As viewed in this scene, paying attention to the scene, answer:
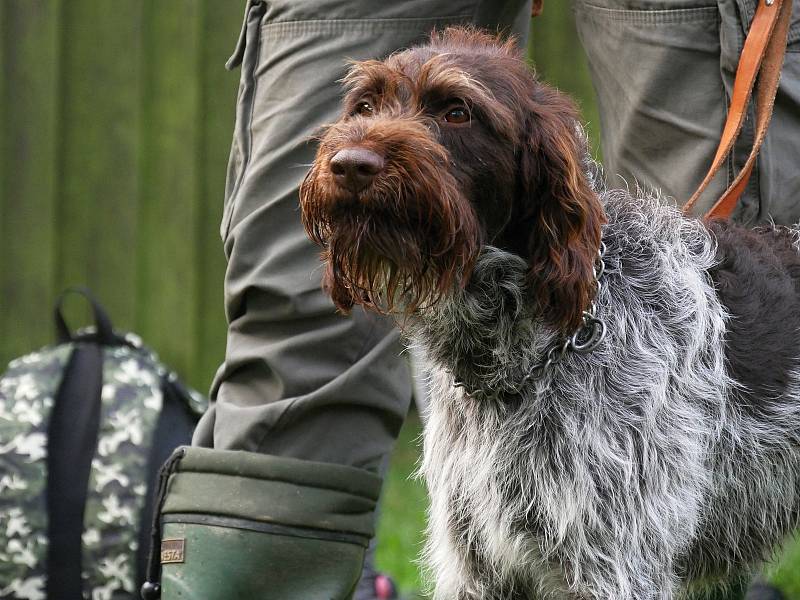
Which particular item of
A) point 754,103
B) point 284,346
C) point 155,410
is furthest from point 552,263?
point 155,410

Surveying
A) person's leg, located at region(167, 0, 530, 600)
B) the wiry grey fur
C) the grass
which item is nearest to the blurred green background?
the grass

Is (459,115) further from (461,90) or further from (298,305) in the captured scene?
(298,305)

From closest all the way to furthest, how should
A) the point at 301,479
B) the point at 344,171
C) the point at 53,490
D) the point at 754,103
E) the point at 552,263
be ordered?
the point at 344,171
the point at 552,263
the point at 301,479
the point at 754,103
the point at 53,490

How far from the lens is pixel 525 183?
274cm

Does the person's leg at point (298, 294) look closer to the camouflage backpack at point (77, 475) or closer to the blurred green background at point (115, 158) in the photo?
the camouflage backpack at point (77, 475)

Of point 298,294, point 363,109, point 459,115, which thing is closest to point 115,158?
point 298,294

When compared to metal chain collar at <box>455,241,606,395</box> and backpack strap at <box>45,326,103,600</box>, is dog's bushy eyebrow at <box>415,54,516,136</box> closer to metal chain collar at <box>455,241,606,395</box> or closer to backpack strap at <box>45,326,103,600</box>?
metal chain collar at <box>455,241,606,395</box>

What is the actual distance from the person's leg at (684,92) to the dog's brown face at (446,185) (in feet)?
2.14

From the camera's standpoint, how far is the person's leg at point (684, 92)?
3.31 metres

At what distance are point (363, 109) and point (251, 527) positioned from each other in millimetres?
1084

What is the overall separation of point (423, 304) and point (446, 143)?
0.39m

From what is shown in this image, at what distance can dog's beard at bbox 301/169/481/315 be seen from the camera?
2527mm

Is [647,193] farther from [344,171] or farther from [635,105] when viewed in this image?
[344,171]

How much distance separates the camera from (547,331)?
9.21 feet
